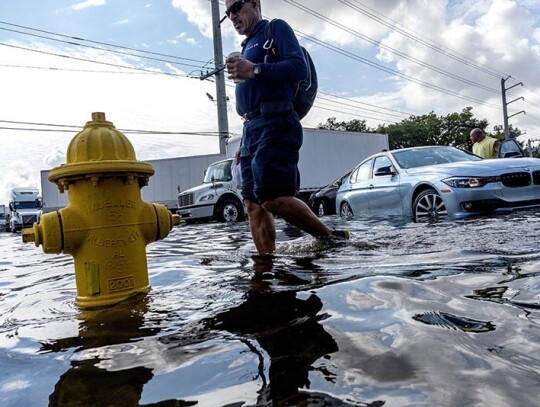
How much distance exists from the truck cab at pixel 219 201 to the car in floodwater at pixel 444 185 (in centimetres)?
664

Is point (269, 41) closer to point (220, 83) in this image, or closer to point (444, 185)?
point (444, 185)

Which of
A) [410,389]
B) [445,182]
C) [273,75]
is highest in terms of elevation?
[273,75]

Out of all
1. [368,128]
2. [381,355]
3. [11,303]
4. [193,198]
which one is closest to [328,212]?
[193,198]

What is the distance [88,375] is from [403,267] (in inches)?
60.3

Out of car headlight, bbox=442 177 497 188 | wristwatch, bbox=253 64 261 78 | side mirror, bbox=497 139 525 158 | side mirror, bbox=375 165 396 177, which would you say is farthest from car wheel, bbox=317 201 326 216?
wristwatch, bbox=253 64 261 78

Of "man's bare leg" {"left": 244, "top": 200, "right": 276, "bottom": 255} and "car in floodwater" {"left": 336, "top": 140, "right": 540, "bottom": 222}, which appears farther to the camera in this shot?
"car in floodwater" {"left": 336, "top": 140, "right": 540, "bottom": 222}

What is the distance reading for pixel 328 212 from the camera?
11.3m

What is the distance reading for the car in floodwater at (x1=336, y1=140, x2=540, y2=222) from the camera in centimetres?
595

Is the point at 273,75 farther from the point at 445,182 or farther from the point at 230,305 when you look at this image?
the point at 445,182

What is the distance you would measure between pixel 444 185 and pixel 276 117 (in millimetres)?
3748

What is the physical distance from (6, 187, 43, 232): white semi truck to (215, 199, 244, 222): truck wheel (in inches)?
815

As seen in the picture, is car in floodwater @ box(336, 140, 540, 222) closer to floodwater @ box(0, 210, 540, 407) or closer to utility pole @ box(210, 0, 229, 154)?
floodwater @ box(0, 210, 540, 407)

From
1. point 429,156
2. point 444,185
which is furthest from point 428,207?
point 429,156

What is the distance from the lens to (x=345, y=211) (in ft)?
28.8
